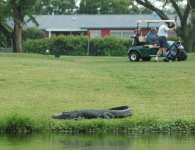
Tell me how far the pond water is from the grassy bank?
0.73 m

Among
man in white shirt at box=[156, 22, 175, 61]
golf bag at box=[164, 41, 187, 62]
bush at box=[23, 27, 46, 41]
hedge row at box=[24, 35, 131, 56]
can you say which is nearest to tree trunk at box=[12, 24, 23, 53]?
hedge row at box=[24, 35, 131, 56]

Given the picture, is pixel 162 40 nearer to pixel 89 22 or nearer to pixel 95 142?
pixel 95 142

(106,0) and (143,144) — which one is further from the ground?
(106,0)

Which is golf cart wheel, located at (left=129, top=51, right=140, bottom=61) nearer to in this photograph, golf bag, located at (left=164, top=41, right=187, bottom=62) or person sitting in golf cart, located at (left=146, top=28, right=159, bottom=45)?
person sitting in golf cart, located at (left=146, top=28, right=159, bottom=45)

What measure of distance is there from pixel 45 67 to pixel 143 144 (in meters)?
11.4

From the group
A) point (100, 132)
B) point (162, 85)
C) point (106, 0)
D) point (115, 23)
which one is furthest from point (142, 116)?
point (106, 0)

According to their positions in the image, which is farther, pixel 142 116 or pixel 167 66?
pixel 167 66

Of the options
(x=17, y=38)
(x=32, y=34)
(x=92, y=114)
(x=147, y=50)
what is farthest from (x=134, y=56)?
(x=32, y=34)

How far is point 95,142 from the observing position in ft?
45.8

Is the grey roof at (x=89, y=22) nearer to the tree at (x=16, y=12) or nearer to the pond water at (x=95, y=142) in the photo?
the tree at (x=16, y=12)

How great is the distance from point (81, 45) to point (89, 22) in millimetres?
19453

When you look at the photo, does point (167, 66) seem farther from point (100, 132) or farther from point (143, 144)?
point (143, 144)

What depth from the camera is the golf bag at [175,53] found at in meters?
29.1

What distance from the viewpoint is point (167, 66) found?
84.3 ft
